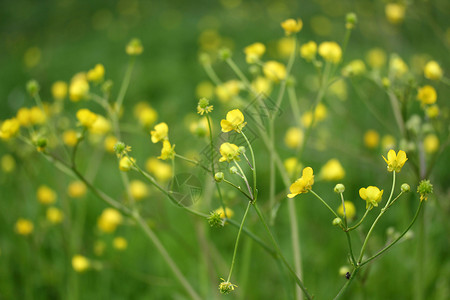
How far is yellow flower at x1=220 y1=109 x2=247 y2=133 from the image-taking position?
77 centimetres

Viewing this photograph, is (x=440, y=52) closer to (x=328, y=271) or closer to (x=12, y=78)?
(x=328, y=271)

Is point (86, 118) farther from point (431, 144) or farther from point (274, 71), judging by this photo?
point (431, 144)

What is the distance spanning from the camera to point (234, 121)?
0.77 metres

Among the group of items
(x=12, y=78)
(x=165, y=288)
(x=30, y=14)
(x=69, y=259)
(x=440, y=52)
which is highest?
(x=30, y=14)

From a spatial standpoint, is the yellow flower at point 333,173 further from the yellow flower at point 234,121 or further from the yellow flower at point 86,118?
the yellow flower at point 86,118

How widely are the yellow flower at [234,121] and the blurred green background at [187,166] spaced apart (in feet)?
1.43

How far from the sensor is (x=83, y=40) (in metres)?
4.66

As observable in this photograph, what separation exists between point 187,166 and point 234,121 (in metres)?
1.35

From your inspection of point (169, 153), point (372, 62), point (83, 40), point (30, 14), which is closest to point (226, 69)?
point (372, 62)

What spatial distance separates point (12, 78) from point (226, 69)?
2.14m

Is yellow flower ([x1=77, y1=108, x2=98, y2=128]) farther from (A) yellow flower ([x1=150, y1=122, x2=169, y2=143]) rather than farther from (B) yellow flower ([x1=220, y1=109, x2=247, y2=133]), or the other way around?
(B) yellow flower ([x1=220, y1=109, x2=247, y2=133])

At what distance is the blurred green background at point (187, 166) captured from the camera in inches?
59.7

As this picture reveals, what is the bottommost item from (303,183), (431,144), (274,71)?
(431,144)

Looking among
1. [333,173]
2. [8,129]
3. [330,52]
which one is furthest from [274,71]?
[8,129]
